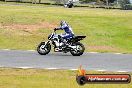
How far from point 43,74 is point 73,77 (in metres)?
1.12

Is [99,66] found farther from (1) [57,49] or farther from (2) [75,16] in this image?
(2) [75,16]

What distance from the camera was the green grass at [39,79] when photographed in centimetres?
1418

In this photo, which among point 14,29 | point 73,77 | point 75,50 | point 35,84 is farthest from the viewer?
point 14,29

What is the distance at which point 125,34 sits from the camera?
33156mm

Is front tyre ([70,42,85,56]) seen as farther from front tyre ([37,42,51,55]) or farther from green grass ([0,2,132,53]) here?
green grass ([0,2,132,53])

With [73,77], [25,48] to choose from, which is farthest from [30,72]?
[25,48]

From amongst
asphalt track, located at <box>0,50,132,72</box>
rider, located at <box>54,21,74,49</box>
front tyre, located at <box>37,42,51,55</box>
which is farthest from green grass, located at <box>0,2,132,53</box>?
rider, located at <box>54,21,74,49</box>

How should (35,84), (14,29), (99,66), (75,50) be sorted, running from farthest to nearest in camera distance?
(14,29), (75,50), (99,66), (35,84)

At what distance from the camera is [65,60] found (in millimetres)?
20469

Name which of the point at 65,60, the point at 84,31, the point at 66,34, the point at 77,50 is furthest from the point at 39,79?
the point at 84,31

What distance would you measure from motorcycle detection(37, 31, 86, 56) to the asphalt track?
0.26m

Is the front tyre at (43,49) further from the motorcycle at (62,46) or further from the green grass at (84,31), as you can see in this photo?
the green grass at (84,31)

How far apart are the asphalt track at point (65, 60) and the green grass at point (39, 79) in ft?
4.08

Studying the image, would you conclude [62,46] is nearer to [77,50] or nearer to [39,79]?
[77,50]
